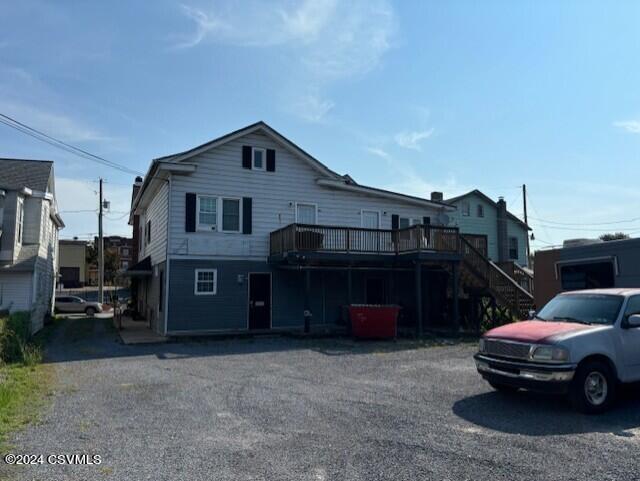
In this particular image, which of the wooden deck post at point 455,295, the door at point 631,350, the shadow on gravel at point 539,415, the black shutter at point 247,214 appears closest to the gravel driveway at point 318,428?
the shadow on gravel at point 539,415

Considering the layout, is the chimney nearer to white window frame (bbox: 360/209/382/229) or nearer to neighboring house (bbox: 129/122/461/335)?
neighboring house (bbox: 129/122/461/335)

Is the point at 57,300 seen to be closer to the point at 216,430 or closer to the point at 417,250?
the point at 417,250

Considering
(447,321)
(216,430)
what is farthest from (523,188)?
(216,430)

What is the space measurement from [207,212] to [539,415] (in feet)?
45.5

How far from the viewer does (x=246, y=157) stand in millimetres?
18844

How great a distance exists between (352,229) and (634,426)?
40.2 ft

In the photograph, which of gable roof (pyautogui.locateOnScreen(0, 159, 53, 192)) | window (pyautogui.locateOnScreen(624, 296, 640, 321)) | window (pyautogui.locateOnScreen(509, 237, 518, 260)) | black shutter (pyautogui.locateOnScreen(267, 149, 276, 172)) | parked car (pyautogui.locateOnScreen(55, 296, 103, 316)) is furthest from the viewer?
window (pyautogui.locateOnScreen(509, 237, 518, 260))

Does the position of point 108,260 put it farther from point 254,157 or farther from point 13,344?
point 13,344

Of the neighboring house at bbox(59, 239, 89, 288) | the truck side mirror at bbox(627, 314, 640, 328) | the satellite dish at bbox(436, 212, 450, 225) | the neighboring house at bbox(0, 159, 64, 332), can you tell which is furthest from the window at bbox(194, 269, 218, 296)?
the neighboring house at bbox(59, 239, 89, 288)

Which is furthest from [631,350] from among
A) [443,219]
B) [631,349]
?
[443,219]

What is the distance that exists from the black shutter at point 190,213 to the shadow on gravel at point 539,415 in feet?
40.7

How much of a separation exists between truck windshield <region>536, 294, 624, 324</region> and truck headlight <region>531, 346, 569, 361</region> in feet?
3.71

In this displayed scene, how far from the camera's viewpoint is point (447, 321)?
21.7 metres

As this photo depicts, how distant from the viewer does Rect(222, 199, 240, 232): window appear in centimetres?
1839
